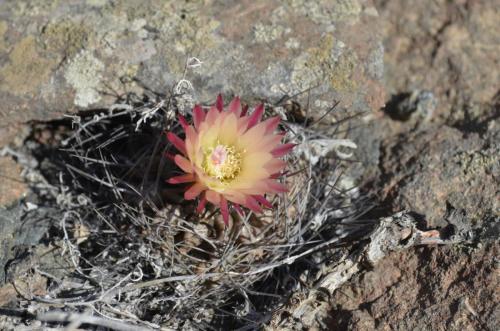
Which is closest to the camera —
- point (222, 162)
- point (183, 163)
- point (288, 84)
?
point (183, 163)

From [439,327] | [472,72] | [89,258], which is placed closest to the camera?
[439,327]

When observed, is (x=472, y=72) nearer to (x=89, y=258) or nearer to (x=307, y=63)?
(x=307, y=63)

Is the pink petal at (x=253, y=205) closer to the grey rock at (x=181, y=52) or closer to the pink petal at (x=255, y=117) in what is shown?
the pink petal at (x=255, y=117)

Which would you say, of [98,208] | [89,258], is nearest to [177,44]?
[98,208]

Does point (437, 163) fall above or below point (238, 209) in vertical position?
below

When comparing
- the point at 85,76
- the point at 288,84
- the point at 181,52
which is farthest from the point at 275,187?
the point at 85,76

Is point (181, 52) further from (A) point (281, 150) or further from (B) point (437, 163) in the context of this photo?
(B) point (437, 163)

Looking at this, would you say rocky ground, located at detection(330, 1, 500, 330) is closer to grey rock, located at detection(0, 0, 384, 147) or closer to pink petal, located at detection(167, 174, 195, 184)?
grey rock, located at detection(0, 0, 384, 147)
